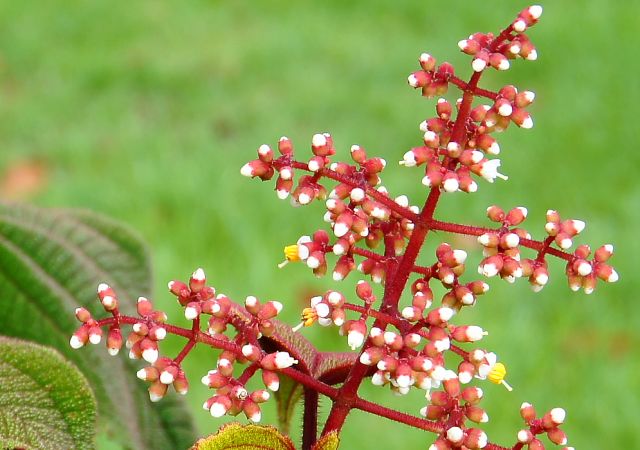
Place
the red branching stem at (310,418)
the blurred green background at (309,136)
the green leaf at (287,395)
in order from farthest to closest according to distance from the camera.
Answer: the blurred green background at (309,136)
the green leaf at (287,395)
the red branching stem at (310,418)

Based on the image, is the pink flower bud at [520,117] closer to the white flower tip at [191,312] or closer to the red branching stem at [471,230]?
the red branching stem at [471,230]

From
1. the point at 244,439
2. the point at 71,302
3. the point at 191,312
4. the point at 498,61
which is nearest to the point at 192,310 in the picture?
the point at 191,312

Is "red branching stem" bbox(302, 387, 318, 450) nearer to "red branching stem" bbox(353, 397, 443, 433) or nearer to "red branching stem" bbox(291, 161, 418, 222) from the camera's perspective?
"red branching stem" bbox(353, 397, 443, 433)

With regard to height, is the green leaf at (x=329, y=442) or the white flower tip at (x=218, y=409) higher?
the green leaf at (x=329, y=442)

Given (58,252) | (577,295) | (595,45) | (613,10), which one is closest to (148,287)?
(58,252)

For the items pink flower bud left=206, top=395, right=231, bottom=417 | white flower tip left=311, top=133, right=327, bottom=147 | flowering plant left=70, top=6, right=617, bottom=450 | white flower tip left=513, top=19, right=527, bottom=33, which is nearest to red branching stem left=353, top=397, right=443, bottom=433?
flowering plant left=70, top=6, right=617, bottom=450

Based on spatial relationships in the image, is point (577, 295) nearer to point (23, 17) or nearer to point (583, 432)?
point (583, 432)

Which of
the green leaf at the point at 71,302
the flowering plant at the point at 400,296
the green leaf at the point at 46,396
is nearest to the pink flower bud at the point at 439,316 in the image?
the flowering plant at the point at 400,296
